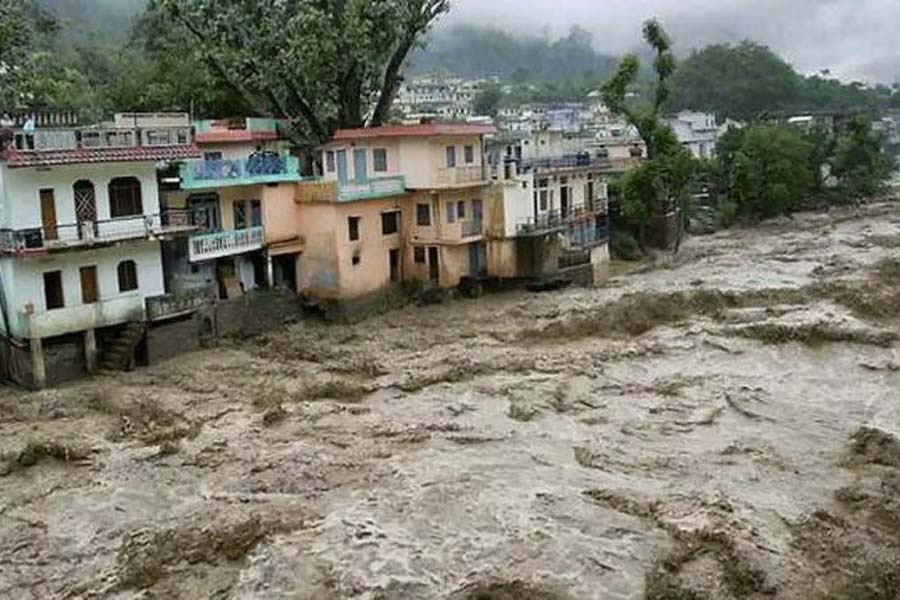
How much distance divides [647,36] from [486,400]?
1121 inches

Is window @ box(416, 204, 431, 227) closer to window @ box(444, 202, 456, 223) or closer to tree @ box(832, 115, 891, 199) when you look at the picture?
window @ box(444, 202, 456, 223)

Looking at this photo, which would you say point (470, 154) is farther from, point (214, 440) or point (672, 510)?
point (672, 510)

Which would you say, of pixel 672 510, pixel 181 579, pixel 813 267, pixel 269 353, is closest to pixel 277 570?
pixel 181 579

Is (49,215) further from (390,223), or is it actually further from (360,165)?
(390,223)

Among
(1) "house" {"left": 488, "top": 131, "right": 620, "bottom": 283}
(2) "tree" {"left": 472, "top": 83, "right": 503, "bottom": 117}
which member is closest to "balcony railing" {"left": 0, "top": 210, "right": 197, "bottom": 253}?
(1) "house" {"left": 488, "top": 131, "right": 620, "bottom": 283}

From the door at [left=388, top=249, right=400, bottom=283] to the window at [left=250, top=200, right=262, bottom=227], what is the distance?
5.05m

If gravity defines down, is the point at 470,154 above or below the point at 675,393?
above

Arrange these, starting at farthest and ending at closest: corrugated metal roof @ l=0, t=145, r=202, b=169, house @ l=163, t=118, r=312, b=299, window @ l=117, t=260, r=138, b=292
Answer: house @ l=163, t=118, r=312, b=299
window @ l=117, t=260, r=138, b=292
corrugated metal roof @ l=0, t=145, r=202, b=169

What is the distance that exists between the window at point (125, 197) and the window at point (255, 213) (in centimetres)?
473

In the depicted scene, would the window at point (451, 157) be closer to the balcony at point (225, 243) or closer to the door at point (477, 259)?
the door at point (477, 259)

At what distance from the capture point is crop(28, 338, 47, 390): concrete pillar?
998 inches

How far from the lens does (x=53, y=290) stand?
26156 millimetres

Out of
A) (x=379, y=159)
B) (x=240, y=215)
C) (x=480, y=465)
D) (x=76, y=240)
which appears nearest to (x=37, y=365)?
(x=76, y=240)

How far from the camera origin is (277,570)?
1527cm
